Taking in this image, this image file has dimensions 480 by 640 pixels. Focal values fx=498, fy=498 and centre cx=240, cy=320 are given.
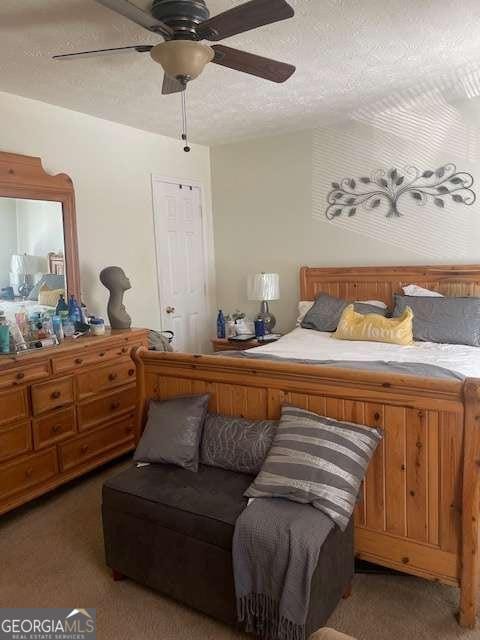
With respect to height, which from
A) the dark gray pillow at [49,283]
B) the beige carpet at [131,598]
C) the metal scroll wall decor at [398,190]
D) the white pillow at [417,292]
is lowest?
the beige carpet at [131,598]

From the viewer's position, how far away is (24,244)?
326 cm

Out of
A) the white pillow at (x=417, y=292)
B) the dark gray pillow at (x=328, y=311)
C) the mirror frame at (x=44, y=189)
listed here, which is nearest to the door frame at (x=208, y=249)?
the dark gray pillow at (x=328, y=311)

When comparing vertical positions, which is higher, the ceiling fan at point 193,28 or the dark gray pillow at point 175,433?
the ceiling fan at point 193,28

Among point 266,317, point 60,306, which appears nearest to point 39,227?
point 60,306

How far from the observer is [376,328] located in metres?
3.58

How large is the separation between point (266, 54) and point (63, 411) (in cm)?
240

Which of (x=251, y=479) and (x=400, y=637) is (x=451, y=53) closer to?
(x=251, y=479)

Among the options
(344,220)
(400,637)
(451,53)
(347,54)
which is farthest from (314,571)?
(344,220)

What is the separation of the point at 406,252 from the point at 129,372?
2445 millimetres

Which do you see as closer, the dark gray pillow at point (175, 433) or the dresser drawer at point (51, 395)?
the dark gray pillow at point (175, 433)

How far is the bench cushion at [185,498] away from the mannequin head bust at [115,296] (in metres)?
1.51

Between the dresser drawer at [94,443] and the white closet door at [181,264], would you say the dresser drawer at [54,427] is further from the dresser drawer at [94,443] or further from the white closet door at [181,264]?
the white closet door at [181,264]

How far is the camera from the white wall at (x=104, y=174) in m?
3.42

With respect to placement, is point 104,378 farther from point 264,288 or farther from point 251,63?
point 251,63
